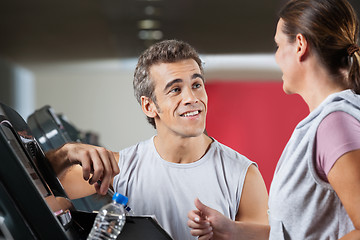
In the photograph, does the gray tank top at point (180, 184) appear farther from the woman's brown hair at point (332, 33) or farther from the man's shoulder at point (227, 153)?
the woman's brown hair at point (332, 33)

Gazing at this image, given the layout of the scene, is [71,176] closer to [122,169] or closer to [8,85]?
[122,169]

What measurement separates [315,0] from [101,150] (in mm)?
708

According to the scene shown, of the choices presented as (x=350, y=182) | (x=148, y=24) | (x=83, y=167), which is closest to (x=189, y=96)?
(x=83, y=167)

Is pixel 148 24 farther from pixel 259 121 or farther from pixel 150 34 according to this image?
pixel 259 121

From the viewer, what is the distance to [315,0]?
3.91 feet

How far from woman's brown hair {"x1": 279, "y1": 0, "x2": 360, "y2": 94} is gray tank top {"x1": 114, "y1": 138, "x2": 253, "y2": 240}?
567 millimetres

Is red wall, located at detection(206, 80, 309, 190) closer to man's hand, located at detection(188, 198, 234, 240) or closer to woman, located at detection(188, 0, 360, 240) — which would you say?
man's hand, located at detection(188, 198, 234, 240)

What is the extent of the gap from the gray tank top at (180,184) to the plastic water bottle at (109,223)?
433mm

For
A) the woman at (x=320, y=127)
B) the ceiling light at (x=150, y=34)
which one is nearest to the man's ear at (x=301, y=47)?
the woman at (x=320, y=127)

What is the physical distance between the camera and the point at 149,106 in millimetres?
1775

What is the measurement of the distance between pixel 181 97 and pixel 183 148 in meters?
0.18

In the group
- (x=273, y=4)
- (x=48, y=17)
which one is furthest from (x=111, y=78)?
(x=273, y=4)

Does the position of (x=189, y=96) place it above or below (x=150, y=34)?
below

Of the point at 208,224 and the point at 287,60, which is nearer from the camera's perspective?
the point at 287,60
